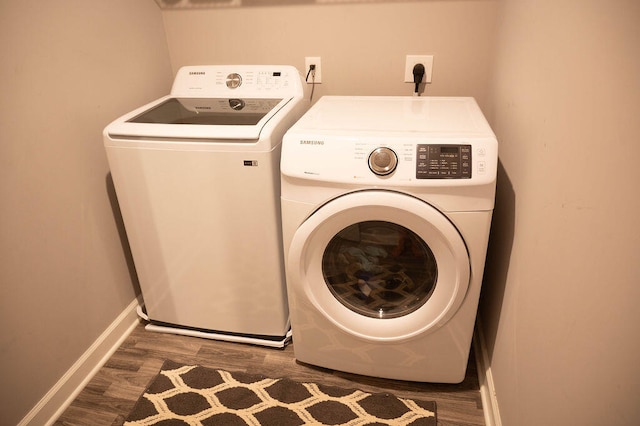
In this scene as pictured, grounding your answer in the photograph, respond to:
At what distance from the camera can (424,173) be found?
101cm

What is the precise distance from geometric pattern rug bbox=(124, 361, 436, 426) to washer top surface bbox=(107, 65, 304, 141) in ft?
2.94

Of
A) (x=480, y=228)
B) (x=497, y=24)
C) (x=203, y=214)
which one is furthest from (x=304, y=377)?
(x=497, y=24)

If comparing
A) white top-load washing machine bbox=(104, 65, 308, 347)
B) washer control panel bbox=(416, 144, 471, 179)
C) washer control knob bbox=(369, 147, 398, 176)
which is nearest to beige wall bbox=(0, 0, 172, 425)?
white top-load washing machine bbox=(104, 65, 308, 347)

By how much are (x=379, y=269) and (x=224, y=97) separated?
89 cm

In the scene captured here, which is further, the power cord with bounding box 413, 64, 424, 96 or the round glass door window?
the power cord with bounding box 413, 64, 424, 96

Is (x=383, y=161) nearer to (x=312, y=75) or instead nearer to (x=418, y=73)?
(x=418, y=73)

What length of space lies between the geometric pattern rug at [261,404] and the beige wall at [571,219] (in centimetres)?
35

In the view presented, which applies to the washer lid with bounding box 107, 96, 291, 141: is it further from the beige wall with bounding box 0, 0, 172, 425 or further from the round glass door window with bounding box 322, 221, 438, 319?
the round glass door window with bounding box 322, 221, 438, 319

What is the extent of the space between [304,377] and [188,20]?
1521 millimetres

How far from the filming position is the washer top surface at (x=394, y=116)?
110 centimetres

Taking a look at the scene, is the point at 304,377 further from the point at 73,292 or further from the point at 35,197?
the point at 35,197

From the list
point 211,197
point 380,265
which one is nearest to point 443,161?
point 380,265

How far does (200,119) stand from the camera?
1.46 m

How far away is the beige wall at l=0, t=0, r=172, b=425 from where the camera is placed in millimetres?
1115
